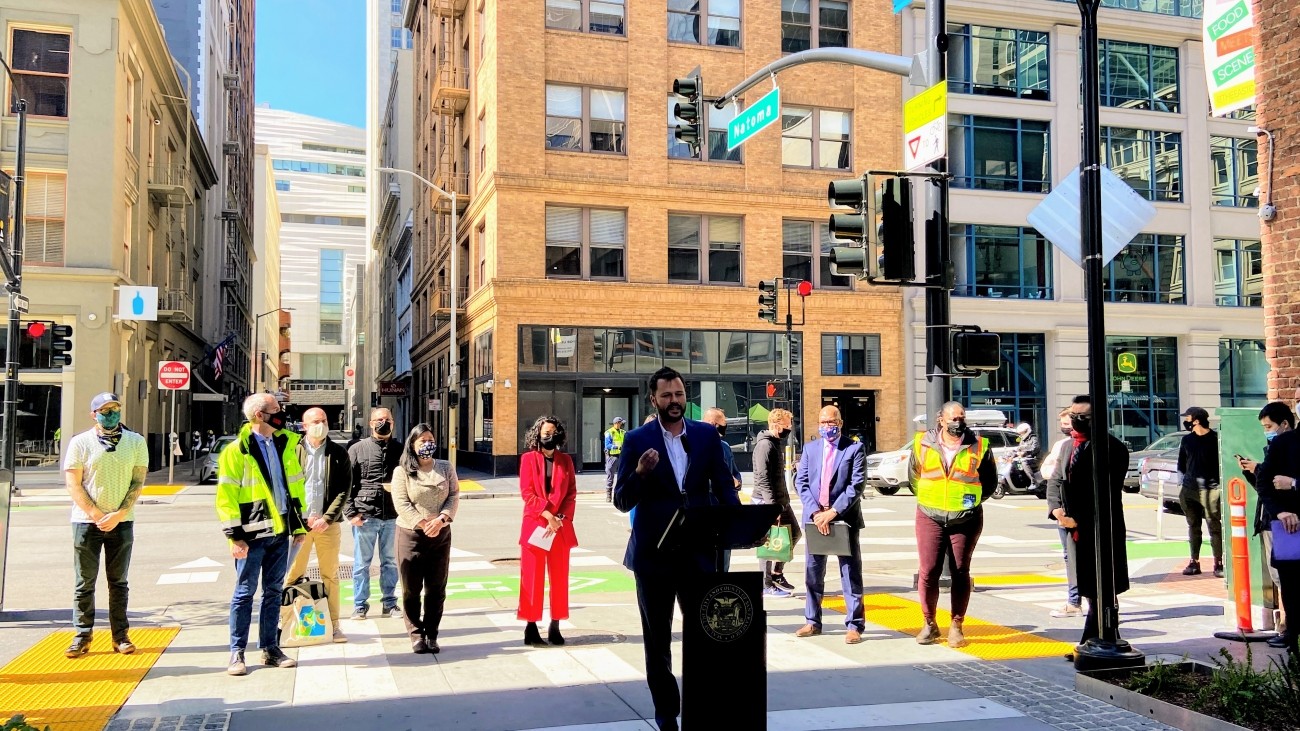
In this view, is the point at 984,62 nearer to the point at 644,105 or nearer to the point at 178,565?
the point at 644,105

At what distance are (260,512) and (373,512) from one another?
1.95m

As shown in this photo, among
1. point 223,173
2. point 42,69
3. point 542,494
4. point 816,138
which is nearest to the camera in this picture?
point 542,494

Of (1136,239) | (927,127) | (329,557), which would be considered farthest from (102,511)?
(1136,239)

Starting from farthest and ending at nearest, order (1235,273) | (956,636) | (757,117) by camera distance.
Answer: (1235,273) < (757,117) < (956,636)

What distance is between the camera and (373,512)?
360 inches

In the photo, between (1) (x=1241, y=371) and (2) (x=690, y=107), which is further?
(1) (x=1241, y=371)

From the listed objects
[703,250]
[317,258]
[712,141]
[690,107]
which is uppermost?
[317,258]

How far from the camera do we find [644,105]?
31.9 metres

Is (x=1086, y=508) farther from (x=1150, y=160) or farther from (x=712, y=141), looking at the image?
(x=1150, y=160)

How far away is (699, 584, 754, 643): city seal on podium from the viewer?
16.7 feet

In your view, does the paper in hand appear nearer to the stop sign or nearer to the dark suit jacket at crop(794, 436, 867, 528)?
the dark suit jacket at crop(794, 436, 867, 528)

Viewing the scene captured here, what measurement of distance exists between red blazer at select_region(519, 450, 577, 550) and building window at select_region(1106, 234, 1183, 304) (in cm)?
3207

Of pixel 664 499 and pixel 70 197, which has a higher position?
pixel 70 197

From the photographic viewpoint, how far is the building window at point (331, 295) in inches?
6097
